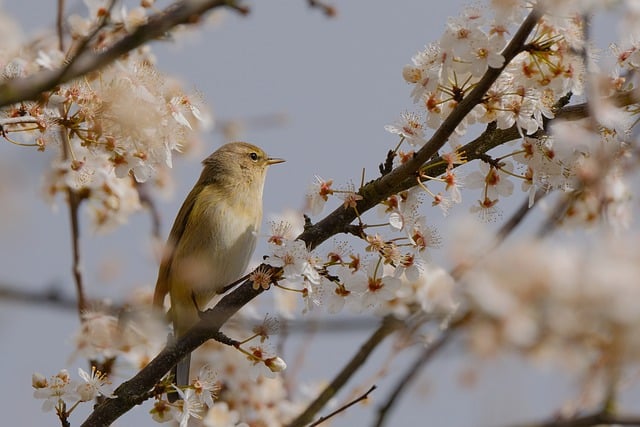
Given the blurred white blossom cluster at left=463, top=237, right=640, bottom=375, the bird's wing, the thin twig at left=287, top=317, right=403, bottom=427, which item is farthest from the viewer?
the bird's wing

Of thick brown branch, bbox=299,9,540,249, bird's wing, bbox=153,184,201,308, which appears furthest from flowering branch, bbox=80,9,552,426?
bird's wing, bbox=153,184,201,308

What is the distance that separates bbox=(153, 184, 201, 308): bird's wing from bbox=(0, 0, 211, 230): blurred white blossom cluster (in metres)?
0.94

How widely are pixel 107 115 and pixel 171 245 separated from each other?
2240 mm

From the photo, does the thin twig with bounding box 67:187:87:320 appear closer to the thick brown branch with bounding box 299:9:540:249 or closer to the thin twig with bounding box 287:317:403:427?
the thin twig with bounding box 287:317:403:427

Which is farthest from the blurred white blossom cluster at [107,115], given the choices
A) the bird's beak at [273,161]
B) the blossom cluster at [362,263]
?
the bird's beak at [273,161]

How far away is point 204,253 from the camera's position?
16.9 feet

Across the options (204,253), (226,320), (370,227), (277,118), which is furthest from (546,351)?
(204,253)

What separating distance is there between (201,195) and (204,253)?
1.55 feet

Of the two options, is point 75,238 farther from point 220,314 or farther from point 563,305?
point 563,305

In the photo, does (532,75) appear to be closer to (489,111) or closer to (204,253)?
(489,111)

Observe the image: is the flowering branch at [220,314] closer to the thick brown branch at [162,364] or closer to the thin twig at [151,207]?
the thick brown branch at [162,364]

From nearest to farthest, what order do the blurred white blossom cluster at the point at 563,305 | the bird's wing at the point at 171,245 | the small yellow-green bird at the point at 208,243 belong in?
the blurred white blossom cluster at the point at 563,305, the small yellow-green bird at the point at 208,243, the bird's wing at the point at 171,245

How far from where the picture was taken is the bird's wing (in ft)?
16.9

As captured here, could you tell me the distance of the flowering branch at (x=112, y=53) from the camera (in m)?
1.91
